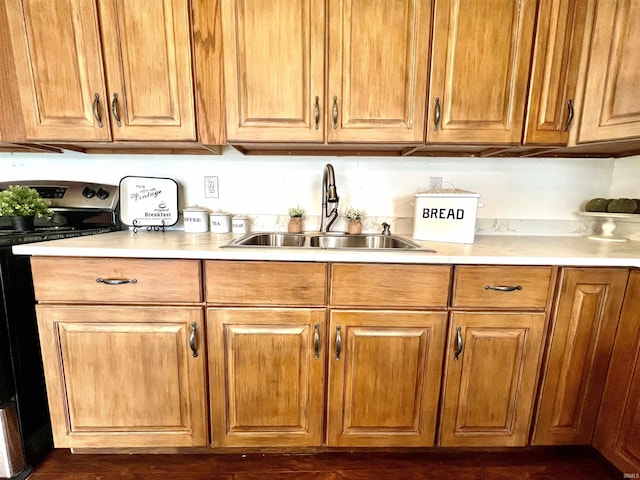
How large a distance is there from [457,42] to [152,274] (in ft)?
4.86

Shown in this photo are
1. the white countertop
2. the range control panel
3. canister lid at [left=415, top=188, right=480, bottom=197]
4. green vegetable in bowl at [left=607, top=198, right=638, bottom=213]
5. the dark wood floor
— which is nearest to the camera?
the white countertop

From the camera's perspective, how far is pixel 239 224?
5.05 feet

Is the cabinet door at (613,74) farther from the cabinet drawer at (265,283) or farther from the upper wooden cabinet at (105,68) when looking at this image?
the upper wooden cabinet at (105,68)

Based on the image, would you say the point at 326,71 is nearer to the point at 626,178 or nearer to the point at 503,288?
the point at 503,288

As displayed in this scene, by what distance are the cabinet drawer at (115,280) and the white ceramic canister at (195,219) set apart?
49 centimetres

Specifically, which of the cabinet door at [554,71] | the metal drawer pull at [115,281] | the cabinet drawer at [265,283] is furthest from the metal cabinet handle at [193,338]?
the cabinet door at [554,71]

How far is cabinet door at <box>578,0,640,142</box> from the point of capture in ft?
3.61

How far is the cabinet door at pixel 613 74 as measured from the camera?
1.10 metres

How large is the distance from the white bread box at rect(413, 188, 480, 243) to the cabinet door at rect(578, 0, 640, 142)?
1.77 ft

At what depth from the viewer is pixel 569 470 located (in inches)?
47.4

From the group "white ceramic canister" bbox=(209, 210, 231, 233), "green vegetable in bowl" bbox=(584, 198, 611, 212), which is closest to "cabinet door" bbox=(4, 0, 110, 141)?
"white ceramic canister" bbox=(209, 210, 231, 233)

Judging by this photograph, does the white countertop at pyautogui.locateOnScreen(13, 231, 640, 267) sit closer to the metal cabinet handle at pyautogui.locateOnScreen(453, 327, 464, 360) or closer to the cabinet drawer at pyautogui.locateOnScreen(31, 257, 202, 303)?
the cabinet drawer at pyautogui.locateOnScreen(31, 257, 202, 303)

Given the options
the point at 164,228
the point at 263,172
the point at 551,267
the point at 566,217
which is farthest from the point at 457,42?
the point at 164,228

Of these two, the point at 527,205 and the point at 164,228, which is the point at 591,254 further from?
the point at 164,228
